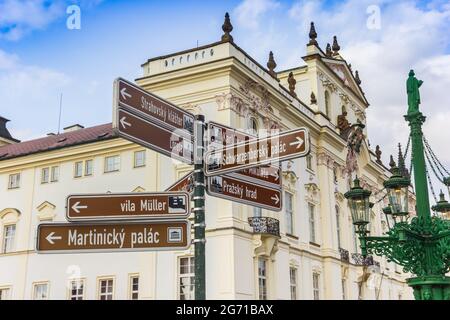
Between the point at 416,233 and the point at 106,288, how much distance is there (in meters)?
18.6

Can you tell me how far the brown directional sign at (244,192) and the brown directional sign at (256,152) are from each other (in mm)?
196

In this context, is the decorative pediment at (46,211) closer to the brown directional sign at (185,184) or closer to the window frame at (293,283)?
the window frame at (293,283)

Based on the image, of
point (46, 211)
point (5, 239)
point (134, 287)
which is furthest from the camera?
point (5, 239)

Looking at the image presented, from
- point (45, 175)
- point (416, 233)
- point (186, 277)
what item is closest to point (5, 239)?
point (45, 175)

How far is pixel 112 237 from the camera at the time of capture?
6543 mm

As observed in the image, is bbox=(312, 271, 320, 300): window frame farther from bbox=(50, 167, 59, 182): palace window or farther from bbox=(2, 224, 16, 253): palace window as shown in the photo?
bbox=(2, 224, 16, 253): palace window

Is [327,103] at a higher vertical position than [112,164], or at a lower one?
higher

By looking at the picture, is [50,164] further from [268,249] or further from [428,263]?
[428,263]

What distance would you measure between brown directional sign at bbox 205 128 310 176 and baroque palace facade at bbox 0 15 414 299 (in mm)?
16502

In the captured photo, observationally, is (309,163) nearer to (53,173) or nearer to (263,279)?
(263,279)

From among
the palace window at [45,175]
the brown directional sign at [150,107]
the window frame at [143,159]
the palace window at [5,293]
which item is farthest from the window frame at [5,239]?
the brown directional sign at [150,107]

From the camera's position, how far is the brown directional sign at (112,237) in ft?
21.2

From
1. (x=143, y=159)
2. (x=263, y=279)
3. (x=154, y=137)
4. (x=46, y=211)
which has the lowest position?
(x=154, y=137)
